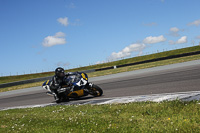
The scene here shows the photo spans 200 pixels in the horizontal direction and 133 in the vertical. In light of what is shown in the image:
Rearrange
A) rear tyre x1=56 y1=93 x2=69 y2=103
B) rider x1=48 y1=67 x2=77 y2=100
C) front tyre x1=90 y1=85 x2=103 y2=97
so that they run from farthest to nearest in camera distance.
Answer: rear tyre x1=56 y1=93 x2=69 y2=103 → front tyre x1=90 y1=85 x2=103 y2=97 → rider x1=48 y1=67 x2=77 y2=100

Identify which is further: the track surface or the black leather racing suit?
the black leather racing suit

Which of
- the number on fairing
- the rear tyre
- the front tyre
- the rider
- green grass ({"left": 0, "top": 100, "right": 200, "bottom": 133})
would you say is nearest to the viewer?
green grass ({"left": 0, "top": 100, "right": 200, "bottom": 133})

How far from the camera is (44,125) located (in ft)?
22.0

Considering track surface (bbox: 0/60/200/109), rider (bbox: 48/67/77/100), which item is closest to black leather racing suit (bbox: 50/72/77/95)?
rider (bbox: 48/67/77/100)

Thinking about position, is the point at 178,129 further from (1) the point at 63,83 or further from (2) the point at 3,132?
(1) the point at 63,83

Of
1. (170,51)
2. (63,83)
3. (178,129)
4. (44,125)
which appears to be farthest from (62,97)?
(170,51)

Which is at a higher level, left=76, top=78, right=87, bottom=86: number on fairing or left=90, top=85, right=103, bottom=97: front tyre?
left=76, top=78, right=87, bottom=86: number on fairing

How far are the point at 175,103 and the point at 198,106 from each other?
0.73 metres

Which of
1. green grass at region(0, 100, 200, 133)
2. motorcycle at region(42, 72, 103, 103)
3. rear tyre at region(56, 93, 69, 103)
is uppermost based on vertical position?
motorcycle at region(42, 72, 103, 103)

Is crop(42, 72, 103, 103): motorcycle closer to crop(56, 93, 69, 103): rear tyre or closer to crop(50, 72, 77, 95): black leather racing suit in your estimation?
crop(56, 93, 69, 103): rear tyre

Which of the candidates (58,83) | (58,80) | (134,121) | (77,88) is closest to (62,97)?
(58,83)

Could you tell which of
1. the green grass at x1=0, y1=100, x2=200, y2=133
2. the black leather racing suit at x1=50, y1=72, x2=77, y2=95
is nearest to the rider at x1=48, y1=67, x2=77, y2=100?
the black leather racing suit at x1=50, y1=72, x2=77, y2=95

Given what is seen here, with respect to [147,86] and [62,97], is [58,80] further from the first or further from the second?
[147,86]

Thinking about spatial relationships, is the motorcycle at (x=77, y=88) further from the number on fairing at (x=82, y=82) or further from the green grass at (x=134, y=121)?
the green grass at (x=134, y=121)
